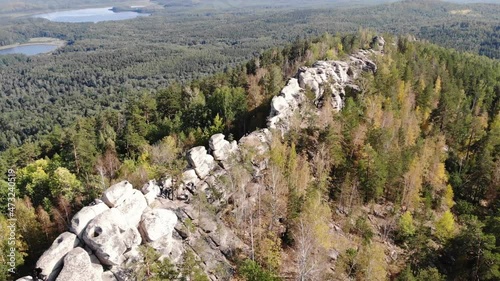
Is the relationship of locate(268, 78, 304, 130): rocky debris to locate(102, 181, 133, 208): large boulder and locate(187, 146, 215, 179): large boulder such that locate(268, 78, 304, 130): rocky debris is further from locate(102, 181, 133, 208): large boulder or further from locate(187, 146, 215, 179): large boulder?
locate(102, 181, 133, 208): large boulder

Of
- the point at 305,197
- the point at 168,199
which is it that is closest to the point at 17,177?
the point at 168,199

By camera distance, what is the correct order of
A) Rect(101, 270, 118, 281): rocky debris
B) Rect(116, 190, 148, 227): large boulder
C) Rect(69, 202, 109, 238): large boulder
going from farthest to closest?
Rect(116, 190, 148, 227): large boulder → Rect(69, 202, 109, 238): large boulder → Rect(101, 270, 118, 281): rocky debris

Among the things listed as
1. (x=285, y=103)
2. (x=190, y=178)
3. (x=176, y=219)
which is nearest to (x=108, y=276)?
(x=176, y=219)

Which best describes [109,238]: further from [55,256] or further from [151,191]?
[151,191]

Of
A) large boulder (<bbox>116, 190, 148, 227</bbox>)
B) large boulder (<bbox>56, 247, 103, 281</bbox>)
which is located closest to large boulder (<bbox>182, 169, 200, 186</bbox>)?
large boulder (<bbox>116, 190, 148, 227</bbox>)

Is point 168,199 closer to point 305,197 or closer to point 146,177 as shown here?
point 146,177
